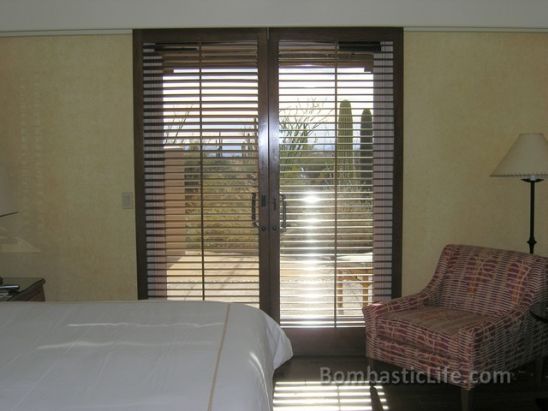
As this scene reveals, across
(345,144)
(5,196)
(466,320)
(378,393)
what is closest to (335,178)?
(345,144)

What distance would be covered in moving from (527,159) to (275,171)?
1.62 meters

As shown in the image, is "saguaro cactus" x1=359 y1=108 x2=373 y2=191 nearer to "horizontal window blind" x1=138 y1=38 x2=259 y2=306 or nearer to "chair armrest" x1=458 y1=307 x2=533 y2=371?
"horizontal window blind" x1=138 y1=38 x2=259 y2=306

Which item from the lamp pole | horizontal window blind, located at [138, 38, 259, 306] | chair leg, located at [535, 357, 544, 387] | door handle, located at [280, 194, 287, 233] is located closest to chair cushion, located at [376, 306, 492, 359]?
chair leg, located at [535, 357, 544, 387]

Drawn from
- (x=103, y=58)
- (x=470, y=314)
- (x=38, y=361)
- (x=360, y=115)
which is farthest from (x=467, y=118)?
(x=38, y=361)

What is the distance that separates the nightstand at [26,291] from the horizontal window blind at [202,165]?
2.48ft

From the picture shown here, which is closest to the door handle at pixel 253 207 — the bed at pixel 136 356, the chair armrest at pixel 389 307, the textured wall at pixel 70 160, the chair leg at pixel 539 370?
the textured wall at pixel 70 160

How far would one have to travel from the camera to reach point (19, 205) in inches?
148

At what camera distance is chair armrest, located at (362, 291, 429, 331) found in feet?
10.5

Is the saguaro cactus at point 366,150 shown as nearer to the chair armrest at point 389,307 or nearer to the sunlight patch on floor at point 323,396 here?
the chair armrest at point 389,307

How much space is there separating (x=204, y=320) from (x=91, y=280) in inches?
74.4

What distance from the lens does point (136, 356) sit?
182 cm

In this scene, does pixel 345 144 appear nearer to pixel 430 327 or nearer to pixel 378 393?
pixel 430 327

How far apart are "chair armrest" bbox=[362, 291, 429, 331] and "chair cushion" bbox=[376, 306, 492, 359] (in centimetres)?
4

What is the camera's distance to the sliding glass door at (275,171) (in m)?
3.64
